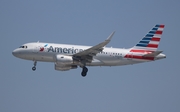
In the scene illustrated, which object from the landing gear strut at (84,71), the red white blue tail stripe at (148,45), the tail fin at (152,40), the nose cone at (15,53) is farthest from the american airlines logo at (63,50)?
the tail fin at (152,40)

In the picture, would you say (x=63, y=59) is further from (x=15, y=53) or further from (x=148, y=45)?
(x=148, y=45)

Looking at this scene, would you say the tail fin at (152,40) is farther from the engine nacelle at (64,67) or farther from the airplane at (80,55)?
the engine nacelle at (64,67)

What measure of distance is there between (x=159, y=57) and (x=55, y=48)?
1500 centimetres

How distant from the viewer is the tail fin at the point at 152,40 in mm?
59406

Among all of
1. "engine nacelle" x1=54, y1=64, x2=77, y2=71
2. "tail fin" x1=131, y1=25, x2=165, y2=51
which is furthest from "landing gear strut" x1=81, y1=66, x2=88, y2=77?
"tail fin" x1=131, y1=25, x2=165, y2=51

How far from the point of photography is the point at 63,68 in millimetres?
57656

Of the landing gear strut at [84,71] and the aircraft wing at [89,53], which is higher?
the aircraft wing at [89,53]

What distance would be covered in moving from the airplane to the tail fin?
0.98 meters

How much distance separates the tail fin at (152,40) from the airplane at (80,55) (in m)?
0.98

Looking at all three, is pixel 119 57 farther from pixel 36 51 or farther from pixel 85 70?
pixel 36 51

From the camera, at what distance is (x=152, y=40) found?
2376 inches

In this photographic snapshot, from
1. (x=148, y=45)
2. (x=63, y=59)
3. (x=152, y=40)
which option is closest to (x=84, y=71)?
(x=63, y=59)

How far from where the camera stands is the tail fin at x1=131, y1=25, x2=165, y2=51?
195 ft

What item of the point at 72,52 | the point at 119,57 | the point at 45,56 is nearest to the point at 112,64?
the point at 119,57
